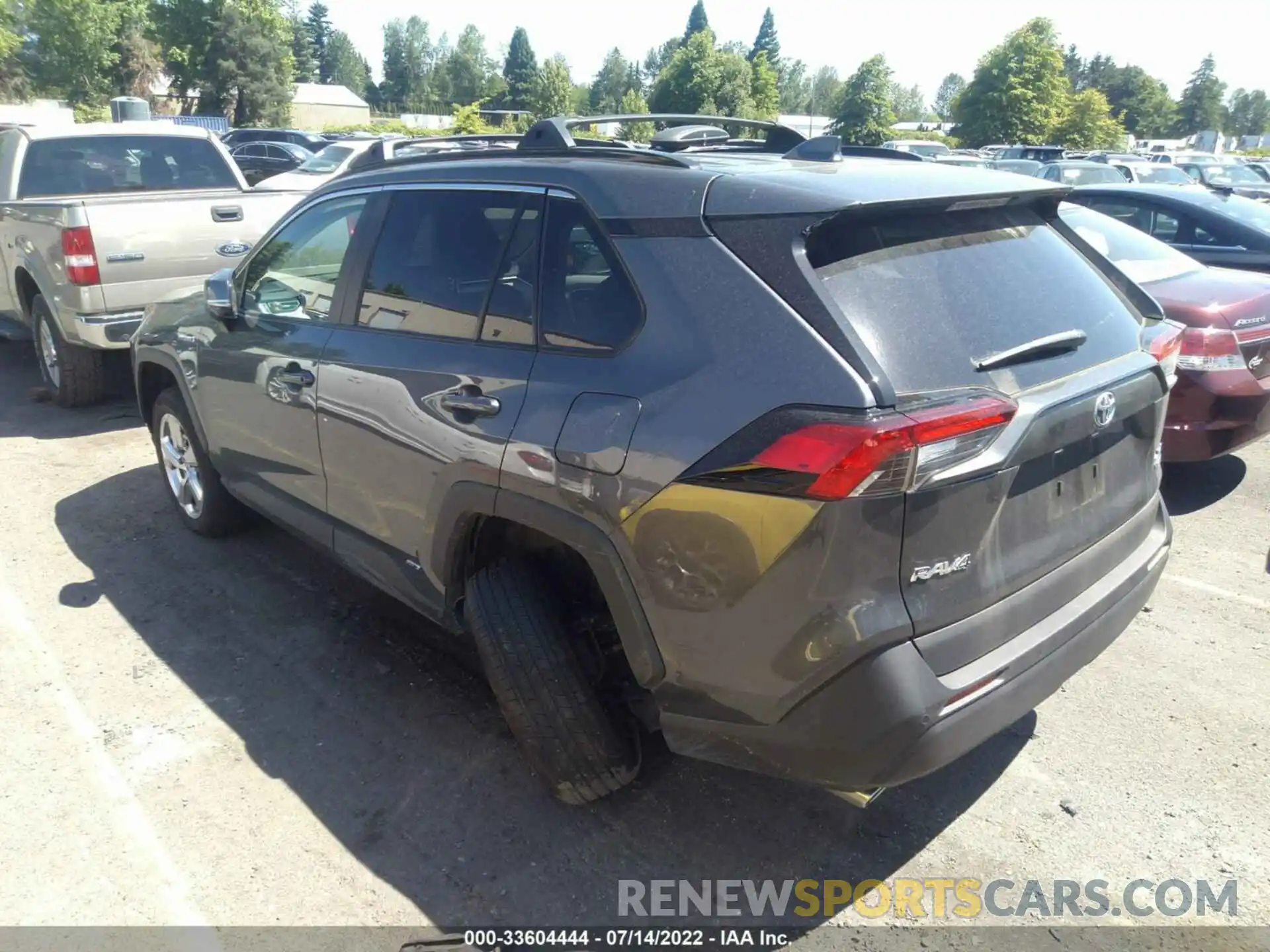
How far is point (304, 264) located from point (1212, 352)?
452 cm

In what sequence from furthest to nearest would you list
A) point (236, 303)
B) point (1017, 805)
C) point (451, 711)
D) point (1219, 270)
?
point (1219, 270), point (236, 303), point (451, 711), point (1017, 805)

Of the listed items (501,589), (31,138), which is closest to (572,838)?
(501,589)

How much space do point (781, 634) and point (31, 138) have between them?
26.0 feet

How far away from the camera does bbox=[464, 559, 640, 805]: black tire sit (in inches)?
106

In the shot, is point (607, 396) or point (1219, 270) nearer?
point (607, 396)

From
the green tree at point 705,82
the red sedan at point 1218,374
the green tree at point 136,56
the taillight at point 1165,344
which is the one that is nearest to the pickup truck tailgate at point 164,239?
the red sedan at point 1218,374

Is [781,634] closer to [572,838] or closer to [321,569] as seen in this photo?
[572,838]

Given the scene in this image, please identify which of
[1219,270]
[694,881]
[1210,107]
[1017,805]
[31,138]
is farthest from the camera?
[1210,107]

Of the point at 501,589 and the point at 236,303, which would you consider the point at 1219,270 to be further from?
the point at 236,303

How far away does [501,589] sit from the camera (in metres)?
2.84

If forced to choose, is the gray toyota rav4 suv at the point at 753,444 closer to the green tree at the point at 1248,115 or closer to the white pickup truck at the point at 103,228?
the white pickup truck at the point at 103,228

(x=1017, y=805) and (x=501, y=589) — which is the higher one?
(x=501, y=589)

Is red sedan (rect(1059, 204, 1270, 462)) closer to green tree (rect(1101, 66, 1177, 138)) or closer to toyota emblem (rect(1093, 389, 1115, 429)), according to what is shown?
toyota emblem (rect(1093, 389, 1115, 429))

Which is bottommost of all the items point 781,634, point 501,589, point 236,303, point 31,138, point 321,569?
point 321,569
